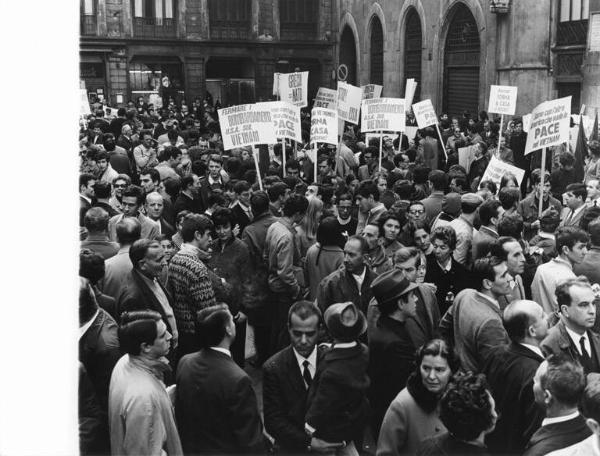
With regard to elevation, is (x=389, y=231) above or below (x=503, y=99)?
below

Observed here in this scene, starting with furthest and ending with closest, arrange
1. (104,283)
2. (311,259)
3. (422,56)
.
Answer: (422,56), (311,259), (104,283)

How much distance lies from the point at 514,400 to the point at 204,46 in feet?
105

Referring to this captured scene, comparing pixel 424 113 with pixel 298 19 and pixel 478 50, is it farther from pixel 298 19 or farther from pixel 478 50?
pixel 298 19

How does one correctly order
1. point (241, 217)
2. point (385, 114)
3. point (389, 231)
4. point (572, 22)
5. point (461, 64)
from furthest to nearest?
point (461, 64) → point (572, 22) → point (385, 114) → point (241, 217) → point (389, 231)

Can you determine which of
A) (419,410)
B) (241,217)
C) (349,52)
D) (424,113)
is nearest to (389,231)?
(241,217)

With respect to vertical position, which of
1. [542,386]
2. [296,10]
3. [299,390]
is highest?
[296,10]

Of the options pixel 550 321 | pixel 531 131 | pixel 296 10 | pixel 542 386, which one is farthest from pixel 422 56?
pixel 542 386

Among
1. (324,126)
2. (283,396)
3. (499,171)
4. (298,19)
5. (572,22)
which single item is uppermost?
(298,19)

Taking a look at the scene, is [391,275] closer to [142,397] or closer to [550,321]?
[550,321]

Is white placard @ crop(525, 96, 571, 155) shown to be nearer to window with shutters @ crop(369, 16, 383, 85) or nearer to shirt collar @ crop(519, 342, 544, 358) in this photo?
shirt collar @ crop(519, 342, 544, 358)

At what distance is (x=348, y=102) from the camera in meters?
12.8

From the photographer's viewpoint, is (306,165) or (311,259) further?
(306,165)

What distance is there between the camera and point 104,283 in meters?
5.35

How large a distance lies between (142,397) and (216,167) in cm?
606
